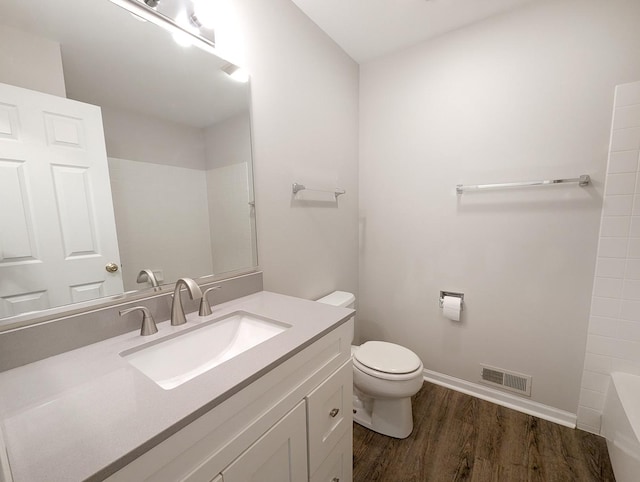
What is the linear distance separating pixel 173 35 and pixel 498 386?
2592mm

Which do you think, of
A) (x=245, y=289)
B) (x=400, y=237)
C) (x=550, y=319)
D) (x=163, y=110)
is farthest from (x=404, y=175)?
(x=163, y=110)

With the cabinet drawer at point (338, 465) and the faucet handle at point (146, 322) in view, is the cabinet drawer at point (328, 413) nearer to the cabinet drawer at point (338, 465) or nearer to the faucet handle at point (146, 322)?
the cabinet drawer at point (338, 465)

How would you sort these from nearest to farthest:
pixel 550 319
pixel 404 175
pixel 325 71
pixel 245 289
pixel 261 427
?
pixel 261 427 → pixel 245 289 → pixel 550 319 → pixel 325 71 → pixel 404 175

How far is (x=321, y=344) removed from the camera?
92cm

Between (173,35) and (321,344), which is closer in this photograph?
(321,344)

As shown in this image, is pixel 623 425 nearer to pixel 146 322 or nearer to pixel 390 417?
pixel 390 417

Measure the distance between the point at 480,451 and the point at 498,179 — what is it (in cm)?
153

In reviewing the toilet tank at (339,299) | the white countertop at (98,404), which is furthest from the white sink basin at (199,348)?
the toilet tank at (339,299)

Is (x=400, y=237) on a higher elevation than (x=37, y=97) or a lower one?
lower

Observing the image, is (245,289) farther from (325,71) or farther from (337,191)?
(325,71)

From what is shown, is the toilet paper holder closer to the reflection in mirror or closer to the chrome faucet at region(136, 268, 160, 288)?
the reflection in mirror

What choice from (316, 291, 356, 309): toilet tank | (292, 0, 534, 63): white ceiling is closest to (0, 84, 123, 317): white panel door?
(316, 291, 356, 309): toilet tank

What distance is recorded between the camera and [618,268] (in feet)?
4.55

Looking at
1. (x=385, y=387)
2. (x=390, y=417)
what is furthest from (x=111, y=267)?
(x=390, y=417)
